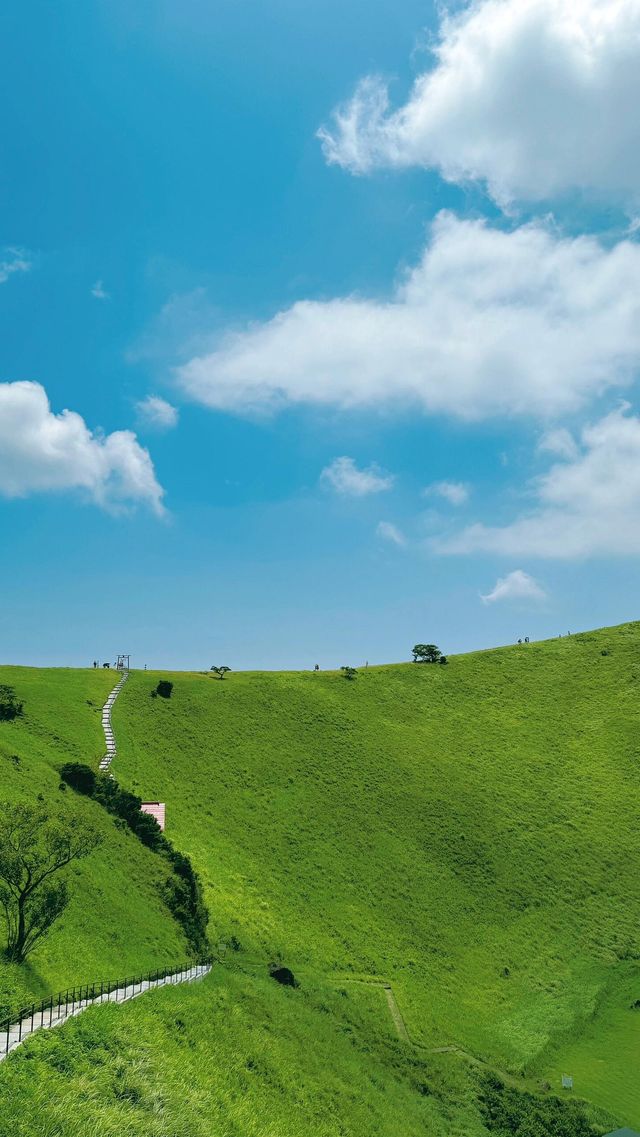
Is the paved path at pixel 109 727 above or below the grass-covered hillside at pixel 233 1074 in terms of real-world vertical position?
above

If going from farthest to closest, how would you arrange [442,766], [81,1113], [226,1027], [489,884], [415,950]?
[442,766]
[489,884]
[415,950]
[226,1027]
[81,1113]

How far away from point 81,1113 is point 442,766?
64.0 meters

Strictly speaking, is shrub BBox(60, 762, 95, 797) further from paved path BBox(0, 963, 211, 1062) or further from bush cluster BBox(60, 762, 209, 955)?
paved path BBox(0, 963, 211, 1062)

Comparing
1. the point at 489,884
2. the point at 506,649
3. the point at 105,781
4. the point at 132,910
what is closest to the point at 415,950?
the point at 489,884

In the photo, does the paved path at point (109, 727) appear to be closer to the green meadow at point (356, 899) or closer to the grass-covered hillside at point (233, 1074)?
the green meadow at point (356, 899)

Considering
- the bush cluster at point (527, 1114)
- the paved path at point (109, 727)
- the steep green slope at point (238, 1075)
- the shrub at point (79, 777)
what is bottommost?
the bush cluster at point (527, 1114)

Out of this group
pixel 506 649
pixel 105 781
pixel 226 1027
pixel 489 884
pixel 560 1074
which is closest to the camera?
pixel 226 1027

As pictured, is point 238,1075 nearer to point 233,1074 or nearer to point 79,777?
point 233,1074

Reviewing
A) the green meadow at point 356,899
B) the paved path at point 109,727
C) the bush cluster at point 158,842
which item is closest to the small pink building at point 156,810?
the bush cluster at point 158,842

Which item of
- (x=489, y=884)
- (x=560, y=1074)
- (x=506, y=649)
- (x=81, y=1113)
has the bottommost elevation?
(x=560, y=1074)

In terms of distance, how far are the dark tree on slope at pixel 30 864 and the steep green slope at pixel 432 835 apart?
20.6 m

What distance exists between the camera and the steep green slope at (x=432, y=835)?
52125mm

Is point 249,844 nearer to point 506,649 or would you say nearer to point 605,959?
point 605,959

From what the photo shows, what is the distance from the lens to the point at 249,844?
210 ft
